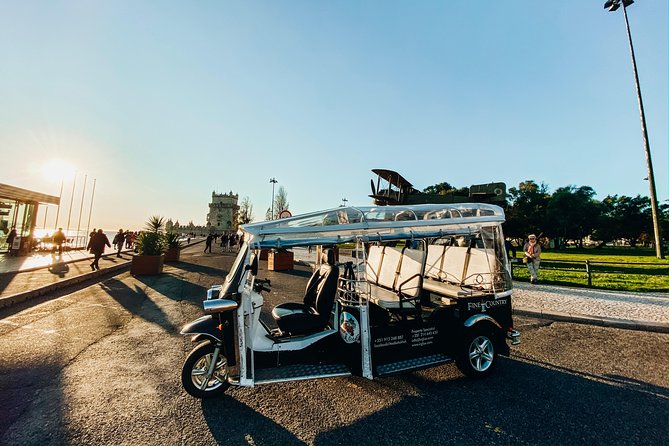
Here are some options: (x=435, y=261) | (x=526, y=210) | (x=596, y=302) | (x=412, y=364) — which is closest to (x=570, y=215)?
(x=526, y=210)

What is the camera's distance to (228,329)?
364cm

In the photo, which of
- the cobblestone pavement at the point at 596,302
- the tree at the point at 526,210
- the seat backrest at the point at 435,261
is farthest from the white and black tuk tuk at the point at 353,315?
the tree at the point at 526,210

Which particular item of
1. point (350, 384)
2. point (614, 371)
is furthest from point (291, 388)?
point (614, 371)

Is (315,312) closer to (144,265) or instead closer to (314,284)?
(314,284)

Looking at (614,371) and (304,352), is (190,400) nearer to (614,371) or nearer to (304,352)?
(304,352)

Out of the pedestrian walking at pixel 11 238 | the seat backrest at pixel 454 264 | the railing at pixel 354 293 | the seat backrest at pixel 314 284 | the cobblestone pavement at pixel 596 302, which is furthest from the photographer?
the pedestrian walking at pixel 11 238

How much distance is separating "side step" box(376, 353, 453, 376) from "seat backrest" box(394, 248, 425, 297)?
90 cm

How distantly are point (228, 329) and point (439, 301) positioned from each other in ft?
12.8

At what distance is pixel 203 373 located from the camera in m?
3.69

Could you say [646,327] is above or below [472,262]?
below

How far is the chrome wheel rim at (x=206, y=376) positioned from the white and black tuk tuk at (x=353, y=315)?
0.01 meters

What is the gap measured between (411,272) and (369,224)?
151 centimetres

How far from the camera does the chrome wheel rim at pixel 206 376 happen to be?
3621 millimetres

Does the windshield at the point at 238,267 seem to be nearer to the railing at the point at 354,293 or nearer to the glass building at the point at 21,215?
the railing at the point at 354,293
